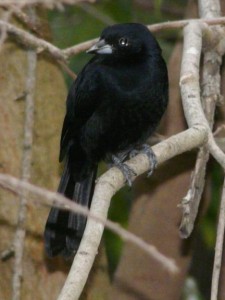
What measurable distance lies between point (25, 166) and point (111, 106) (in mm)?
498

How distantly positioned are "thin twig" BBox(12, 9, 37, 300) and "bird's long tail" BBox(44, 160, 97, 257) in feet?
0.91

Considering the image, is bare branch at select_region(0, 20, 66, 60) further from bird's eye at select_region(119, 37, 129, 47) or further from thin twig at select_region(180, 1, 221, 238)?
thin twig at select_region(180, 1, 221, 238)

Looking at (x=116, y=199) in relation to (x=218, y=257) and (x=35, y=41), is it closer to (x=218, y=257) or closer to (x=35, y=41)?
(x=35, y=41)

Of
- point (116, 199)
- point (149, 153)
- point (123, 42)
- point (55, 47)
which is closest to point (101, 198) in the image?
point (149, 153)

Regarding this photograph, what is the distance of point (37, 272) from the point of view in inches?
162

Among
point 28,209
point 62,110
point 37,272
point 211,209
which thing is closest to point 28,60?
point 62,110

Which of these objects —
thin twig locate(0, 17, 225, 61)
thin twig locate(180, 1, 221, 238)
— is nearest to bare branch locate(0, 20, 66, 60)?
thin twig locate(0, 17, 225, 61)

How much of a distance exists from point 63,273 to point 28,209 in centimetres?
35

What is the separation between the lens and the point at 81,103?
4047 mm

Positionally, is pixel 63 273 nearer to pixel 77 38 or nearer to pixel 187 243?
pixel 187 243

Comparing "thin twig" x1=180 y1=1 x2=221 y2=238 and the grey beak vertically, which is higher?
the grey beak

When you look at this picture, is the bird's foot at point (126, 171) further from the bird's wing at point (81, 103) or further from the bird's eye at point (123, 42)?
the bird's eye at point (123, 42)

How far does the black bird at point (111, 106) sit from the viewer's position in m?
3.98

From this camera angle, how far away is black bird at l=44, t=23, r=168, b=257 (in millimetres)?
3984
